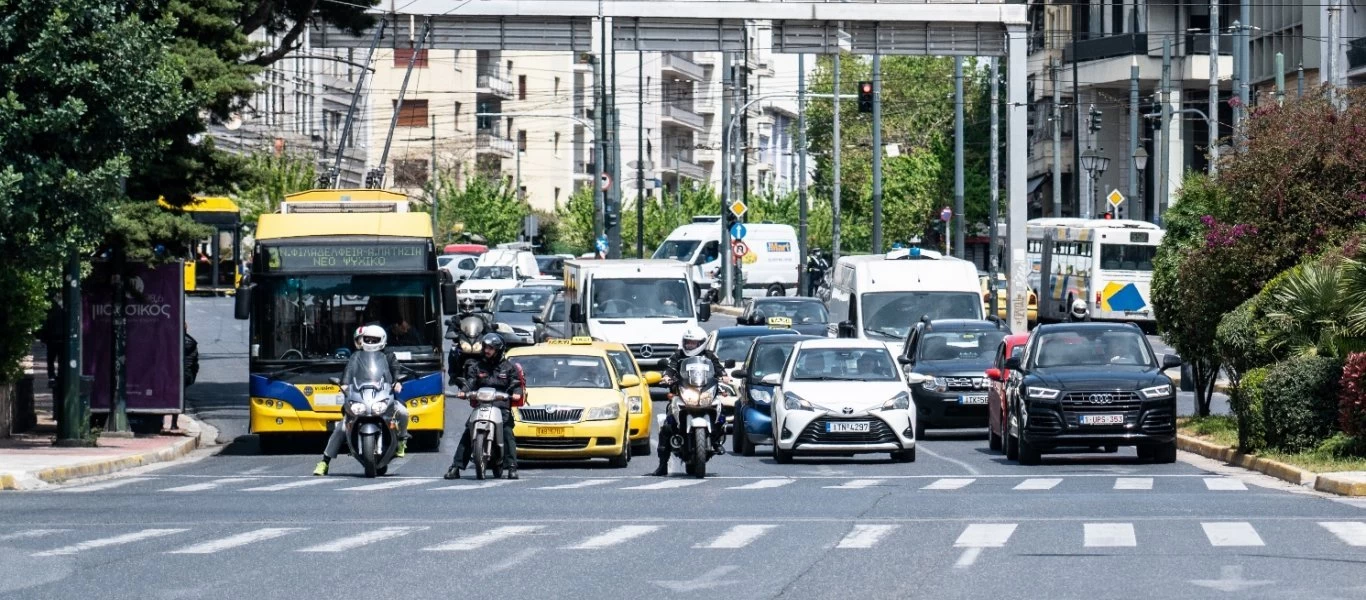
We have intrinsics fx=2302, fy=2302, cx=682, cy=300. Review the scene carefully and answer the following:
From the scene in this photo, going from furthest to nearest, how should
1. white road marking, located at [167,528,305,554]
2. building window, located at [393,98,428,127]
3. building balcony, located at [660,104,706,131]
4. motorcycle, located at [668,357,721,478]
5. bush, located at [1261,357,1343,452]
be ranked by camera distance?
building balcony, located at [660,104,706,131] < building window, located at [393,98,428,127] < motorcycle, located at [668,357,721,478] < bush, located at [1261,357,1343,452] < white road marking, located at [167,528,305,554]

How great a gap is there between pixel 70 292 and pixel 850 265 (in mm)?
16534

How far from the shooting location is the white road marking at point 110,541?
46.6 feet

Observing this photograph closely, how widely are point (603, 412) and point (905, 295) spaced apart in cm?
1314

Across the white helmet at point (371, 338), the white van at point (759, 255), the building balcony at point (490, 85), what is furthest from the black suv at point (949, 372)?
the building balcony at point (490, 85)

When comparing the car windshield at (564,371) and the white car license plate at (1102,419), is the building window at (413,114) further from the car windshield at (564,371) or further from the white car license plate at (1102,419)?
the white car license plate at (1102,419)

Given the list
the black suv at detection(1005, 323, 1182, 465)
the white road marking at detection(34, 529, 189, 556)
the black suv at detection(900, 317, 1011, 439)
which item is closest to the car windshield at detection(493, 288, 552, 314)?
the black suv at detection(900, 317, 1011, 439)

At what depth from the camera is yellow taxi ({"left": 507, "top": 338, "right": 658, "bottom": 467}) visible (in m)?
24.7

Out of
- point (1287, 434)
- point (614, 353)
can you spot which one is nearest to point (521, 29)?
point (614, 353)

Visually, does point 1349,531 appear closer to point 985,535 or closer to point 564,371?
point 985,535

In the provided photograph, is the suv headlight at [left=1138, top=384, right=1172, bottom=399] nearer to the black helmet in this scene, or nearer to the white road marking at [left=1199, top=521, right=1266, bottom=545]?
the black helmet

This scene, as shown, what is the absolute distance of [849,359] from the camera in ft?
87.7

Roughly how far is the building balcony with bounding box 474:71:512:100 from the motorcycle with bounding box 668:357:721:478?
78438 millimetres

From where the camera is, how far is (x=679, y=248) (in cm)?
7931

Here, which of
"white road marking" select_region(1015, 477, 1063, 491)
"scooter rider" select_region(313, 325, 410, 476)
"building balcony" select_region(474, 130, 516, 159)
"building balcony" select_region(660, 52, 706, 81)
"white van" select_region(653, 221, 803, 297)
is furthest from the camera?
"building balcony" select_region(660, 52, 706, 81)
